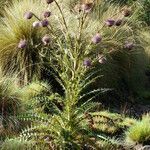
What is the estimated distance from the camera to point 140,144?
573 cm

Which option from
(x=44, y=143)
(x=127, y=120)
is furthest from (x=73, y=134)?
(x=127, y=120)

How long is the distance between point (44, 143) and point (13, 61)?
2484 mm

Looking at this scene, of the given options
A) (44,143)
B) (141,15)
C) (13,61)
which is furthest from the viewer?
(141,15)

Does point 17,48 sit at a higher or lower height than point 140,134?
higher

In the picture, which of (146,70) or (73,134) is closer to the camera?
(73,134)

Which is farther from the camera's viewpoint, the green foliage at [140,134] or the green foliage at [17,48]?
the green foliage at [17,48]

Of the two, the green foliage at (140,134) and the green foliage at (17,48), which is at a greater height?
the green foliage at (17,48)

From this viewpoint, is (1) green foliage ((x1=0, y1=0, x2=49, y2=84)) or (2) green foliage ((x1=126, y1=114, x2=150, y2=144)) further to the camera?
(1) green foliage ((x1=0, y1=0, x2=49, y2=84))

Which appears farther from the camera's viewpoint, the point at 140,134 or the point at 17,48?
the point at 17,48

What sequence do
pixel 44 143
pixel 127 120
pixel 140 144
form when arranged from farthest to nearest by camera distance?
1. pixel 127 120
2. pixel 140 144
3. pixel 44 143

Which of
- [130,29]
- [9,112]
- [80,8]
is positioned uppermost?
[130,29]

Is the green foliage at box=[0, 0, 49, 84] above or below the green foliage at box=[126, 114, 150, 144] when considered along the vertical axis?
above

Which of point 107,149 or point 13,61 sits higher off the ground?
point 13,61

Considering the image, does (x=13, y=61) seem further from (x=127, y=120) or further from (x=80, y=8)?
(x=80, y=8)
